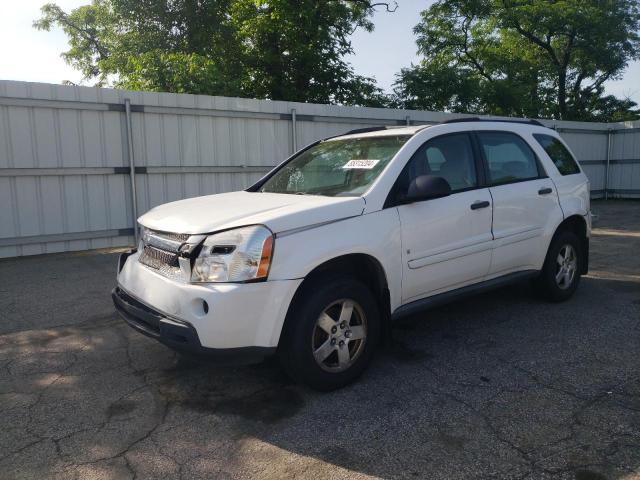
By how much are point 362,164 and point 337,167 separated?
0.87 feet

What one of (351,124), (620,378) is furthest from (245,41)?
(620,378)

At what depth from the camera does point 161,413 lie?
321cm

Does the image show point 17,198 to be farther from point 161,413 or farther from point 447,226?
point 447,226

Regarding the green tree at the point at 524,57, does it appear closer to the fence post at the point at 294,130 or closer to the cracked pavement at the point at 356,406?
the fence post at the point at 294,130

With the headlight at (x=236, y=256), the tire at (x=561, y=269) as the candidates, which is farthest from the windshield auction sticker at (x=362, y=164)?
the tire at (x=561, y=269)

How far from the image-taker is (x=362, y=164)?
4078mm

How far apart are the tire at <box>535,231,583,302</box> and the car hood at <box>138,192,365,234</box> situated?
2524mm

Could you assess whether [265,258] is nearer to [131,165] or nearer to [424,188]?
[424,188]

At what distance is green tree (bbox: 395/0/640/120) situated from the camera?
72.4 ft

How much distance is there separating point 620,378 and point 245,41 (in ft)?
62.6

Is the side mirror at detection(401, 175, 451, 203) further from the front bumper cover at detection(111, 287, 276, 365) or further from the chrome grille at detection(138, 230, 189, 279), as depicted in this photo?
the chrome grille at detection(138, 230, 189, 279)

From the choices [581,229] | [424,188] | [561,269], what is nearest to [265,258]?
[424,188]

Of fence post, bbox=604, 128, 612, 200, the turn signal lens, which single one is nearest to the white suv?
the turn signal lens

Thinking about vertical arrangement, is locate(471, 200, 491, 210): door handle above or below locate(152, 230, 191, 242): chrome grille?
above
